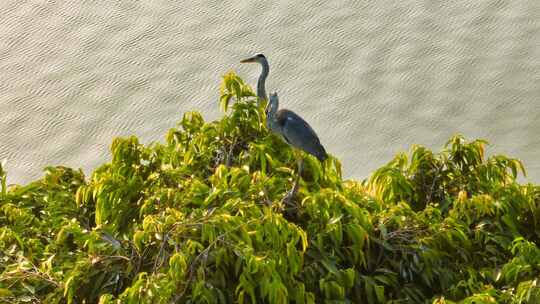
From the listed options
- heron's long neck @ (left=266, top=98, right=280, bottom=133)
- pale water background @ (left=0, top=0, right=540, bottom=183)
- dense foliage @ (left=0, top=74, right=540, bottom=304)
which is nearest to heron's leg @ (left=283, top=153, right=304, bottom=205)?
dense foliage @ (left=0, top=74, right=540, bottom=304)

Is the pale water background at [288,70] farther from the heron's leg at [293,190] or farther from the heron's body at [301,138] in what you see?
the heron's leg at [293,190]

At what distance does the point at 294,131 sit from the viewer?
4.45m

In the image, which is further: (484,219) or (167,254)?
(484,219)

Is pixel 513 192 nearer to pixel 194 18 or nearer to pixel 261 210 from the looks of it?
pixel 261 210

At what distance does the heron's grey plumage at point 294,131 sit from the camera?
440 cm

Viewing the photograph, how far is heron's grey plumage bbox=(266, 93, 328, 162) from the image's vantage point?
14.4 feet

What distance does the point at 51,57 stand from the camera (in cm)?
1005

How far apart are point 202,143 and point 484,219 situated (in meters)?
1.08

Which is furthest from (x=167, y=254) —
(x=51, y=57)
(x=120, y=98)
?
(x=51, y=57)

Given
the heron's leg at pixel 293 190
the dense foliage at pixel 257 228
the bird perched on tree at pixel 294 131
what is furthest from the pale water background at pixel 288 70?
the heron's leg at pixel 293 190

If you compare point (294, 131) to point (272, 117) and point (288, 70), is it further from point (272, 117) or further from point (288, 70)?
point (288, 70)

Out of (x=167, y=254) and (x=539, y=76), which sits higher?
(x=539, y=76)

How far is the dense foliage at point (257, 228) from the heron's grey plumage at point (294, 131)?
1.7 inches

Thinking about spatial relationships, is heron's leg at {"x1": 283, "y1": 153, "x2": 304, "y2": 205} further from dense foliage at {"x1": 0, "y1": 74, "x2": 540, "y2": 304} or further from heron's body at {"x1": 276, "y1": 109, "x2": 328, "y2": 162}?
heron's body at {"x1": 276, "y1": 109, "x2": 328, "y2": 162}
